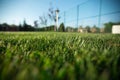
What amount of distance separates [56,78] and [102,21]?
14878 millimetres

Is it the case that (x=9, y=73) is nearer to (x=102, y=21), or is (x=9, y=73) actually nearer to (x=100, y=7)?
(x=102, y=21)

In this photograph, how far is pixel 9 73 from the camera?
371 mm

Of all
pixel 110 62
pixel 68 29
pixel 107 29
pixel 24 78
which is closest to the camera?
pixel 24 78

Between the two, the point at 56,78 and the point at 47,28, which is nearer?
the point at 56,78

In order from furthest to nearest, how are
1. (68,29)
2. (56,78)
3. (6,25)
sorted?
(6,25), (68,29), (56,78)

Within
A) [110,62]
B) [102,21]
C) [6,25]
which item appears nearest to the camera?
[110,62]

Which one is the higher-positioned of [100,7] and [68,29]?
[100,7]

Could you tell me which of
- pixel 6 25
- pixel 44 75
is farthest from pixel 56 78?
pixel 6 25

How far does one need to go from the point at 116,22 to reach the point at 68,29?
8156 millimetres

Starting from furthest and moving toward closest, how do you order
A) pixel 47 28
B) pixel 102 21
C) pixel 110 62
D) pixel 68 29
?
pixel 47 28, pixel 68 29, pixel 102 21, pixel 110 62

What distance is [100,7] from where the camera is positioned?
15453mm

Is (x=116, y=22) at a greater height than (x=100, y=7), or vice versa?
(x=100, y=7)

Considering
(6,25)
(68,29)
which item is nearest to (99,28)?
(68,29)

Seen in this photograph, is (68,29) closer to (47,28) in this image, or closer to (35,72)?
(47,28)
